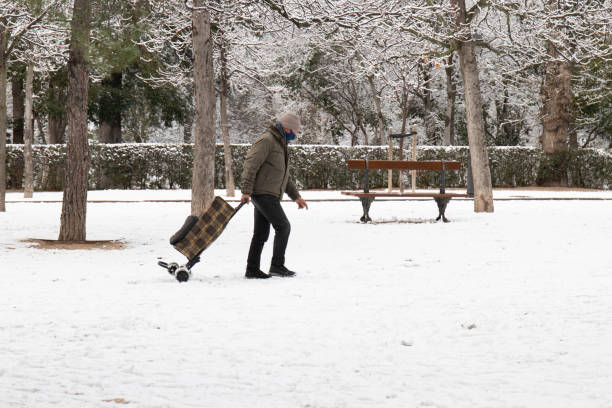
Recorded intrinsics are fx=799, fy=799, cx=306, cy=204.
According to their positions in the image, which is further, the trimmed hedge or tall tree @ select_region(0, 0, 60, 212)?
the trimmed hedge

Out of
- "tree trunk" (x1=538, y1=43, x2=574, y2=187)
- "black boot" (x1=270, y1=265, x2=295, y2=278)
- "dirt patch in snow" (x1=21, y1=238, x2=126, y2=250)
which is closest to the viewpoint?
"black boot" (x1=270, y1=265, x2=295, y2=278)

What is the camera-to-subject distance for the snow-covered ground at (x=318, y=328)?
4145 millimetres

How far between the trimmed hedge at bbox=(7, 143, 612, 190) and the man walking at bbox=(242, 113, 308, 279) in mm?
20621

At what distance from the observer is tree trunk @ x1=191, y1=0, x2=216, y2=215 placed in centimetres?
1308

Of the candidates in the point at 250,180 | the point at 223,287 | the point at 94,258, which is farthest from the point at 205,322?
the point at 94,258

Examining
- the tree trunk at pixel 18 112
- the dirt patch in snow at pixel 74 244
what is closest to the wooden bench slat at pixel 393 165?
the dirt patch in snow at pixel 74 244

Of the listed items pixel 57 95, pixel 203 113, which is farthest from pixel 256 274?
pixel 57 95

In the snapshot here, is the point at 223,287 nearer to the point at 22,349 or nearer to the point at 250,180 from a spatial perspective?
the point at 250,180

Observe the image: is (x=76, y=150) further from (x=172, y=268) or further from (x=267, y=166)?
(x=267, y=166)

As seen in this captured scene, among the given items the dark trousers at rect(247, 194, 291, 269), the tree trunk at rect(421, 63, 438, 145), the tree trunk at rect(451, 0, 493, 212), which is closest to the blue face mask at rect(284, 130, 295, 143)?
the dark trousers at rect(247, 194, 291, 269)

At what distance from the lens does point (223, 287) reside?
24.7 feet

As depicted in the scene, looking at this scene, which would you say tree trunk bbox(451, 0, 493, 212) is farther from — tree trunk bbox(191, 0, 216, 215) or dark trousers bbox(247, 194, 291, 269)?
dark trousers bbox(247, 194, 291, 269)

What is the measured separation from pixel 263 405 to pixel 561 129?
28.9 metres

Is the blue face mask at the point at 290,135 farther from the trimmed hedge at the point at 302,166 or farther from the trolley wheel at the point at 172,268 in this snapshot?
the trimmed hedge at the point at 302,166
